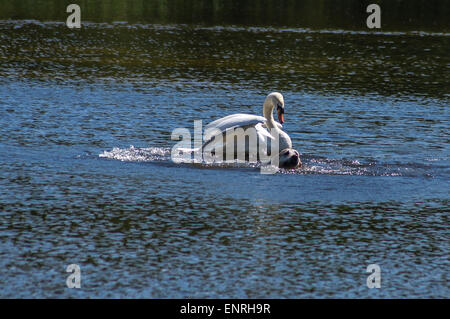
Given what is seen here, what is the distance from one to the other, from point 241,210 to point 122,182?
6.69ft

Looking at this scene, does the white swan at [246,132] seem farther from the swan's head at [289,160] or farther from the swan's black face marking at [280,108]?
the swan's black face marking at [280,108]

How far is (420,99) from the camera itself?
2114cm

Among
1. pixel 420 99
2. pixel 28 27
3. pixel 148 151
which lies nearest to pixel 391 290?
pixel 148 151

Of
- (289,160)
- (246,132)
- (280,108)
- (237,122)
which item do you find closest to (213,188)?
(289,160)

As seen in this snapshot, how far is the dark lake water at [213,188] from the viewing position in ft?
29.7

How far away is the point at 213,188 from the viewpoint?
1247cm

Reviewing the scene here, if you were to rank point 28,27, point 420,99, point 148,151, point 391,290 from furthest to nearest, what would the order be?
point 28,27 → point 420,99 → point 148,151 → point 391,290

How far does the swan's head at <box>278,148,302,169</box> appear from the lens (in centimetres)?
1369

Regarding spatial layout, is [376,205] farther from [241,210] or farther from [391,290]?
[391,290]

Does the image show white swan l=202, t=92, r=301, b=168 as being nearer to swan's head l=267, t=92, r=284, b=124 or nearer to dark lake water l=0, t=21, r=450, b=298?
dark lake water l=0, t=21, r=450, b=298

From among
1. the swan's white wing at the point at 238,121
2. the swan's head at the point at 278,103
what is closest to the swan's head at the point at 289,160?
the swan's white wing at the point at 238,121

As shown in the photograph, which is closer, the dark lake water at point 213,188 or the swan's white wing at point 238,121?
the dark lake water at point 213,188

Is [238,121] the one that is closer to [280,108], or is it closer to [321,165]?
[321,165]

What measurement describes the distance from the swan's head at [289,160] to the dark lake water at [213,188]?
0.47 ft
